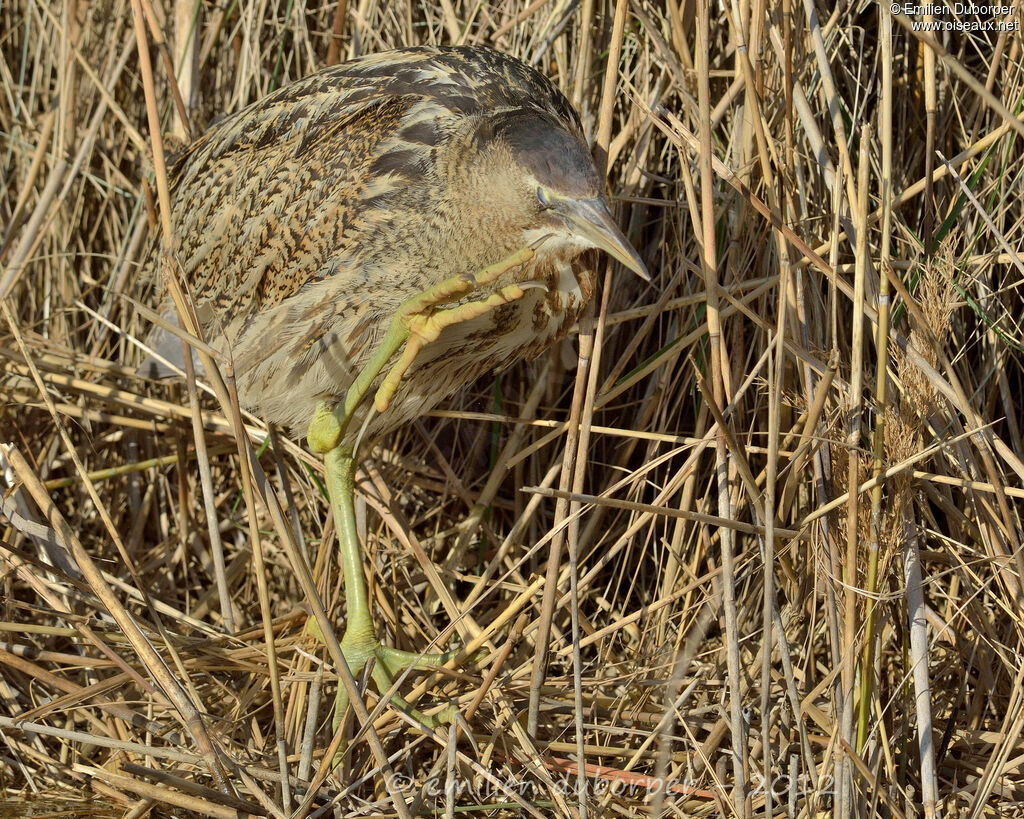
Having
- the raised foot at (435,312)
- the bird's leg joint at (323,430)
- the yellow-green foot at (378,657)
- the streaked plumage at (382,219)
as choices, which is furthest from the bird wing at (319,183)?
the yellow-green foot at (378,657)

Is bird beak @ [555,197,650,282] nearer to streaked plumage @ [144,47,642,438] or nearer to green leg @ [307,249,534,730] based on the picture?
streaked plumage @ [144,47,642,438]

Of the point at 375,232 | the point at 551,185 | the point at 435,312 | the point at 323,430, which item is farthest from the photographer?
the point at 323,430

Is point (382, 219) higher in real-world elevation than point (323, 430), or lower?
higher

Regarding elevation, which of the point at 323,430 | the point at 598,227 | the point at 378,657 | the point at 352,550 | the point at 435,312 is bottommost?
the point at 378,657

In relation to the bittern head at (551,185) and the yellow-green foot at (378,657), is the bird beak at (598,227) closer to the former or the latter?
the bittern head at (551,185)

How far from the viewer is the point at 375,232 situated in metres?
2.18

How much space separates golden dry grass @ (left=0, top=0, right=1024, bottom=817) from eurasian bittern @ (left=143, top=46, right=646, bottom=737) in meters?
0.14

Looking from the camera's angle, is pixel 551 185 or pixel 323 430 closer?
pixel 551 185

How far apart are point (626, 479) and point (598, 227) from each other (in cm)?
46

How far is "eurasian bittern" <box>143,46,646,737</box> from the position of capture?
6.88 ft

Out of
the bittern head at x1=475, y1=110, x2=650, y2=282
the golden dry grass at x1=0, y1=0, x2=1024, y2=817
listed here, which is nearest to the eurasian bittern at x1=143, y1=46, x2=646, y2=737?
the bittern head at x1=475, y1=110, x2=650, y2=282

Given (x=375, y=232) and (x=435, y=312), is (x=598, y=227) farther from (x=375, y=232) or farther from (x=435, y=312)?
(x=375, y=232)

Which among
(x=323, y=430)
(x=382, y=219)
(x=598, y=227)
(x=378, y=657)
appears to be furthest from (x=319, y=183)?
(x=378, y=657)

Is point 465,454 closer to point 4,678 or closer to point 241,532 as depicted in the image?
point 241,532
